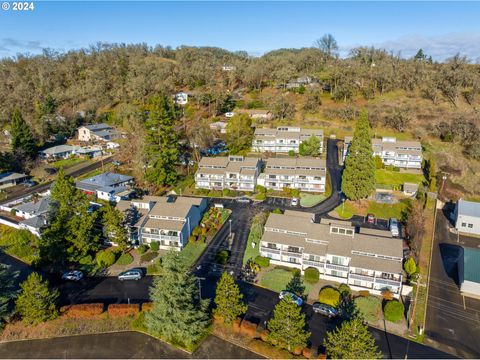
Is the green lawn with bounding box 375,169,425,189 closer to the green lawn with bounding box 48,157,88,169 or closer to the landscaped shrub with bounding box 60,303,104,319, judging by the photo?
the landscaped shrub with bounding box 60,303,104,319

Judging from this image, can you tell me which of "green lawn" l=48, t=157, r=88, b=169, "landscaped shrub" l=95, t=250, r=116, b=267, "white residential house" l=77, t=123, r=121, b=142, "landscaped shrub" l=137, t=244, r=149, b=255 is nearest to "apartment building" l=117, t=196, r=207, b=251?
"landscaped shrub" l=137, t=244, r=149, b=255

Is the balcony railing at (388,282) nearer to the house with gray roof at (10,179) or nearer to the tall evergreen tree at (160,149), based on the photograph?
the tall evergreen tree at (160,149)

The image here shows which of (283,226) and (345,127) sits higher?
(345,127)

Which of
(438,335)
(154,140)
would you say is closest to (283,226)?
(438,335)

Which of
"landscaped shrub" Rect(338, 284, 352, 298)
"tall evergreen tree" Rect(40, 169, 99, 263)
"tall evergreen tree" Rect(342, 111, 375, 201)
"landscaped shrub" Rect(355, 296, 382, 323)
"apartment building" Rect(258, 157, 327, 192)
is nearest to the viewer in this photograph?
"landscaped shrub" Rect(355, 296, 382, 323)

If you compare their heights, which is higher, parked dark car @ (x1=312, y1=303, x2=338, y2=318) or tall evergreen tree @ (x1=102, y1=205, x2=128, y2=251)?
tall evergreen tree @ (x1=102, y1=205, x2=128, y2=251)

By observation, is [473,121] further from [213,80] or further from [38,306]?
[38,306]

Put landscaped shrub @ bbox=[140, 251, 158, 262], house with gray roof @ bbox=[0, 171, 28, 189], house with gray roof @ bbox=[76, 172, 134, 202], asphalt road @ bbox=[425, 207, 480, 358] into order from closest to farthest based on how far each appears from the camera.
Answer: asphalt road @ bbox=[425, 207, 480, 358]
landscaped shrub @ bbox=[140, 251, 158, 262]
house with gray roof @ bbox=[76, 172, 134, 202]
house with gray roof @ bbox=[0, 171, 28, 189]
